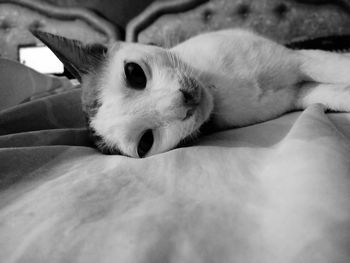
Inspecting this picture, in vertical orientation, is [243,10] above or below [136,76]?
above

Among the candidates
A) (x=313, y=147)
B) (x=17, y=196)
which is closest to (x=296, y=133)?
(x=313, y=147)

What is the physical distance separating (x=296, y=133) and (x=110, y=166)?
32cm

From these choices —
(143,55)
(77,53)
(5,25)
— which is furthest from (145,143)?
(5,25)

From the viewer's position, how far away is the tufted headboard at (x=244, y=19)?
1927 millimetres

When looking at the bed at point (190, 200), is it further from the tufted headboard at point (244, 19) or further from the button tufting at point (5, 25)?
the button tufting at point (5, 25)

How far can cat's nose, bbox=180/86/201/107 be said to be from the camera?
678 mm

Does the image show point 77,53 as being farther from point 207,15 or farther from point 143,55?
point 207,15

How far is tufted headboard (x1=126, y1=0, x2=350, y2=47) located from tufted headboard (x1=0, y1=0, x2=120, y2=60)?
0.30 meters

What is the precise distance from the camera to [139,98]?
719mm

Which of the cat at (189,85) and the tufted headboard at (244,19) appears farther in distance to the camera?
the tufted headboard at (244,19)

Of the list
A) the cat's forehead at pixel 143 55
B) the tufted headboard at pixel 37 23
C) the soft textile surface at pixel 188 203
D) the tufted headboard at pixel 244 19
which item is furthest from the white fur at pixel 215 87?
the tufted headboard at pixel 37 23

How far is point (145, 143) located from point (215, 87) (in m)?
0.23

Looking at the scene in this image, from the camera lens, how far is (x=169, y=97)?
68 centimetres

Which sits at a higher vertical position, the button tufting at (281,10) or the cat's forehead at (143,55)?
the button tufting at (281,10)
